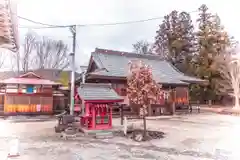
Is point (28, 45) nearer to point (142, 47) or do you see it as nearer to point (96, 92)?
point (96, 92)

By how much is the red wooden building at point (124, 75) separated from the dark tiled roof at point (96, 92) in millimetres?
2660

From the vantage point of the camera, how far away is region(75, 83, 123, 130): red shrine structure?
546cm

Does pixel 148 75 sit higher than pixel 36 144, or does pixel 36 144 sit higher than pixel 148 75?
pixel 148 75

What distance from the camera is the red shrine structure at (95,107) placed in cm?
546

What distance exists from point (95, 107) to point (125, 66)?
18.6 feet

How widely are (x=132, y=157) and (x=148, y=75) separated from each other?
2164 mm

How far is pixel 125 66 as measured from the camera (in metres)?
10.9

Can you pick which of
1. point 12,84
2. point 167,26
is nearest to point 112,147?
point 12,84

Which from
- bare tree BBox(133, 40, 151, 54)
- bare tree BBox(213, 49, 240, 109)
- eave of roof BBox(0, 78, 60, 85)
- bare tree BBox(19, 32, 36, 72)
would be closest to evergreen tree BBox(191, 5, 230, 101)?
bare tree BBox(213, 49, 240, 109)

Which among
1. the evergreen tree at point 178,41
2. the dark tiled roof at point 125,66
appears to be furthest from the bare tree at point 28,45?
the evergreen tree at point 178,41

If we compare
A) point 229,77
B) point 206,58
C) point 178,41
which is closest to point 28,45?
point 229,77

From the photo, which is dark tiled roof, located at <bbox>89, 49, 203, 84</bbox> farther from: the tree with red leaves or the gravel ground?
the gravel ground

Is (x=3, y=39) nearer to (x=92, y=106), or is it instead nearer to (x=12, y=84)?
(x=92, y=106)

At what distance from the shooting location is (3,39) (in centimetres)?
137
